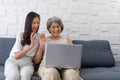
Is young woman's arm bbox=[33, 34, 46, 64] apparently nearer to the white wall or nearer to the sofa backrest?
the sofa backrest

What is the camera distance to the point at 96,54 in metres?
3.35

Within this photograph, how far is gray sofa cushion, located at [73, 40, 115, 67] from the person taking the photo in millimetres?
3295

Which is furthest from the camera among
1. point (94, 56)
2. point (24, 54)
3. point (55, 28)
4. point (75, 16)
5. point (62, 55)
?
point (75, 16)

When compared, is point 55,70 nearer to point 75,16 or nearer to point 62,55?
point 62,55

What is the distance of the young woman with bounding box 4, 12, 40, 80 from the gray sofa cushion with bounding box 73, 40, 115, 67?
0.64 metres

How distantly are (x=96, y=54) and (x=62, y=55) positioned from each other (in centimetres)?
81

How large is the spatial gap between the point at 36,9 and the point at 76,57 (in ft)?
3.57

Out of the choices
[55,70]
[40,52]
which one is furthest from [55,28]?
[55,70]

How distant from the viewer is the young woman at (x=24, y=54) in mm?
2675

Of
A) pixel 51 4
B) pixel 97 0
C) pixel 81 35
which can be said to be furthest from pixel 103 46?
pixel 51 4

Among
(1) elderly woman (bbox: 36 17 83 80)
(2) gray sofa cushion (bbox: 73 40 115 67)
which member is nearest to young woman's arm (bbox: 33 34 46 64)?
(1) elderly woman (bbox: 36 17 83 80)

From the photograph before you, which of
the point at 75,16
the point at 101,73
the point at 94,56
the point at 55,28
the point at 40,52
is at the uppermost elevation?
the point at 75,16

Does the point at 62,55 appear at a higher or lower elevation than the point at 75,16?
lower

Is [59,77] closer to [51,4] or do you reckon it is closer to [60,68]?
[60,68]
